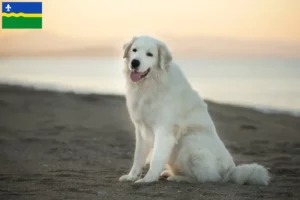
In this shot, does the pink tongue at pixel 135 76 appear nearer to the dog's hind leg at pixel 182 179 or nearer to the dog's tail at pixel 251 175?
the dog's hind leg at pixel 182 179

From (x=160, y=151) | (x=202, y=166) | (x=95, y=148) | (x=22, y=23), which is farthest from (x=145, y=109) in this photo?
(x=95, y=148)

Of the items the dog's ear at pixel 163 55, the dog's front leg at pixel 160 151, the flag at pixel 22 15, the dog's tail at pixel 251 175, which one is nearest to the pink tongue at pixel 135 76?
the dog's ear at pixel 163 55

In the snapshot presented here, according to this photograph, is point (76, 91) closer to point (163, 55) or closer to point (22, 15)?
point (22, 15)

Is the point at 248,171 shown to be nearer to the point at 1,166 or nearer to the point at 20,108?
the point at 1,166

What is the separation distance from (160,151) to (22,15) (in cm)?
223

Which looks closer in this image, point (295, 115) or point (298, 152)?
point (298, 152)

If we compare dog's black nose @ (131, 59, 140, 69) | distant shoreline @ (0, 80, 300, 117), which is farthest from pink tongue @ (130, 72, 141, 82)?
distant shoreline @ (0, 80, 300, 117)

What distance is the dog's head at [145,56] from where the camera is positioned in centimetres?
462

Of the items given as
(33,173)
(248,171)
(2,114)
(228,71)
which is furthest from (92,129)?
(228,71)

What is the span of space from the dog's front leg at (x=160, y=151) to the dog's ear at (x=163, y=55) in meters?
0.56

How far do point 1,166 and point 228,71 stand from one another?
402 inches

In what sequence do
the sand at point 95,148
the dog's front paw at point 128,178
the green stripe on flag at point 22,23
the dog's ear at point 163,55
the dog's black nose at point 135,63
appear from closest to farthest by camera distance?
the sand at point 95,148 < the dog's black nose at point 135,63 < the dog's ear at point 163,55 < the dog's front paw at point 128,178 < the green stripe on flag at point 22,23

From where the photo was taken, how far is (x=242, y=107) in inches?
481

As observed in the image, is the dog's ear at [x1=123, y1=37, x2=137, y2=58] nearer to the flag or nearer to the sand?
the sand
